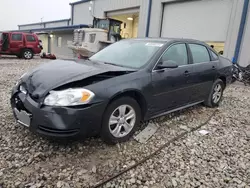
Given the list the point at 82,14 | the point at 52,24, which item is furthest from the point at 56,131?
the point at 52,24

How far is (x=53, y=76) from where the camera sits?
2684 millimetres

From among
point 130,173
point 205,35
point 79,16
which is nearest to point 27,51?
point 79,16

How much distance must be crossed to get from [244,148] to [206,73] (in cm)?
170

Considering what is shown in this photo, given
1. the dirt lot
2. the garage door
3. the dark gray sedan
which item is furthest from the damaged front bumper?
the garage door

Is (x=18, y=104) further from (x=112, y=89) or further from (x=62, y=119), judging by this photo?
(x=112, y=89)

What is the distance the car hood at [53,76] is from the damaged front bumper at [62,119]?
0.15 meters

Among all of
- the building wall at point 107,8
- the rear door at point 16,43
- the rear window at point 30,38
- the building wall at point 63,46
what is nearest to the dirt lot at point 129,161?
the building wall at point 107,8

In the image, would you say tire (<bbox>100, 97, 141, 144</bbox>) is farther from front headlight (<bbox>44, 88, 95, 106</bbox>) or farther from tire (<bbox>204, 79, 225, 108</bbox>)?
tire (<bbox>204, 79, 225, 108</bbox>)

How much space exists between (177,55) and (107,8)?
17.1 meters

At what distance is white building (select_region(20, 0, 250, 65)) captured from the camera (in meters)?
10.4

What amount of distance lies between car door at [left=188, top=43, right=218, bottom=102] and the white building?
23.5ft

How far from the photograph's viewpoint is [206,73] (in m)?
4.31

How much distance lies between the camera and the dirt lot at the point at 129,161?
2299 millimetres

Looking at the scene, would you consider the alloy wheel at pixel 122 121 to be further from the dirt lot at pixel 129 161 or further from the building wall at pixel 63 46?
the building wall at pixel 63 46
